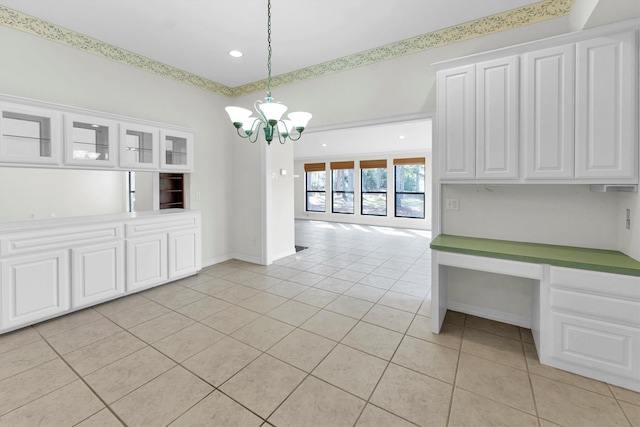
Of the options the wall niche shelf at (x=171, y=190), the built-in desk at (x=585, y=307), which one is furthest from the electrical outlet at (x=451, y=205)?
the wall niche shelf at (x=171, y=190)

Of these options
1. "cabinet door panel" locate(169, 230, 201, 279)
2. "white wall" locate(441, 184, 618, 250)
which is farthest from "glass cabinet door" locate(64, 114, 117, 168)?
"white wall" locate(441, 184, 618, 250)

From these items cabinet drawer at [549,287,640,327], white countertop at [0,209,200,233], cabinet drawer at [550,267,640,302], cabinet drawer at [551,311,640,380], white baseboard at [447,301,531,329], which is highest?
white countertop at [0,209,200,233]

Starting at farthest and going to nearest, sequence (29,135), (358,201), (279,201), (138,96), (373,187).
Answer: (358,201) < (373,187) < (279,201) < (138,96) < (29,135)

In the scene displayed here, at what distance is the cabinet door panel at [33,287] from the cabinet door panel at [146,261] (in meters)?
0.59

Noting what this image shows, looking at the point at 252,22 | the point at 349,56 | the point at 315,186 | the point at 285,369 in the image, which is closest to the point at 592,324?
Answer: the point at 285,369

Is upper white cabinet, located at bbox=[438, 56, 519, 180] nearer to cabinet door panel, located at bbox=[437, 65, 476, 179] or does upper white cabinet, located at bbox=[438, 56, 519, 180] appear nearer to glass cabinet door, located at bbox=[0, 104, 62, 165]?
cabinet door panel, located at bbox=[437, 65, 476, 179]

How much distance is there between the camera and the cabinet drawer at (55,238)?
8.11 ft

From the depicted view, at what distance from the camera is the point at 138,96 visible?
373cm

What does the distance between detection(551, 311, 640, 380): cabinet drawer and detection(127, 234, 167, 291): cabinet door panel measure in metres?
4.07

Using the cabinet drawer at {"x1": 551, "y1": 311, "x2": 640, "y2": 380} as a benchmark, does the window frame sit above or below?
above

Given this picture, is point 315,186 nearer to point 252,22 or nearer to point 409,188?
point 409,188

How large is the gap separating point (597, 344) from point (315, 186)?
390 inches

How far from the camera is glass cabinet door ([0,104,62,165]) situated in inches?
101

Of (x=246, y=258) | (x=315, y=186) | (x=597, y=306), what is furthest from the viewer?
(x=315, y=186)
